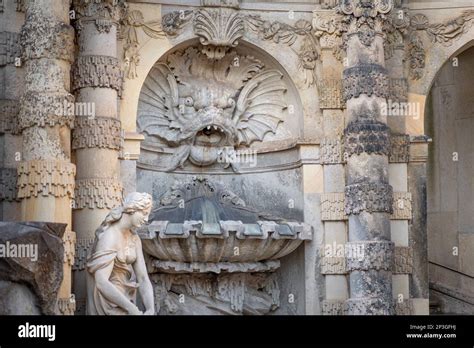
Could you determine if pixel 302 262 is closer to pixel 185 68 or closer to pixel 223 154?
pixel 223 154

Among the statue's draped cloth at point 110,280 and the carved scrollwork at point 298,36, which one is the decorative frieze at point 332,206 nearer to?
the carved scrollwork at point 298,36

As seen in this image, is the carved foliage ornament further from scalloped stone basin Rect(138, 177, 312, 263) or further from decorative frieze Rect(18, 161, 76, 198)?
decorative frieze Rect(18, 161, 76, 198)

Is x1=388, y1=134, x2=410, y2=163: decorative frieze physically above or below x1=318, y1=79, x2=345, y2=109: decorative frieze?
below

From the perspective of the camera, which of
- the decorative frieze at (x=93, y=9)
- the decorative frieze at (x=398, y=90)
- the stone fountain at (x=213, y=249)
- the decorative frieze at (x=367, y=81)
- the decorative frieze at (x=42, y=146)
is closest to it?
the decorative frieze at (x=42, y=146)

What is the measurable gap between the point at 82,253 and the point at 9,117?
1.91 metres

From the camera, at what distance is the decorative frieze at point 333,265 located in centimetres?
1537

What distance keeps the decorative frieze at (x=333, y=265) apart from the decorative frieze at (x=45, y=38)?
4.45 meters

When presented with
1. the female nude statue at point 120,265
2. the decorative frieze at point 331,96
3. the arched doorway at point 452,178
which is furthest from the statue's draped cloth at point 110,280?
the arched doorway at point 452,178

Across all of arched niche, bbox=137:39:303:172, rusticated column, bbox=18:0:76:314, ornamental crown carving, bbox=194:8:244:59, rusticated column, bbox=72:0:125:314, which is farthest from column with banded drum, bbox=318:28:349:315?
rusticated column, bbox=18:0:76:314

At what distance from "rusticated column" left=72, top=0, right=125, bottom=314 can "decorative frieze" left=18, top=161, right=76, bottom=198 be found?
772 millimetres

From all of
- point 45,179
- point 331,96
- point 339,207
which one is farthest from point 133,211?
point 331,96

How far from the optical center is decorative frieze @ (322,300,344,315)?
15281 mm

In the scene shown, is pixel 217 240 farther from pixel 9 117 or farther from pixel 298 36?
pixel 298 36

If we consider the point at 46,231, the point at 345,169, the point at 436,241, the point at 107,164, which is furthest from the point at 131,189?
the point at 436,241
